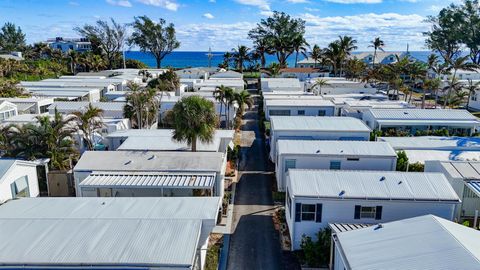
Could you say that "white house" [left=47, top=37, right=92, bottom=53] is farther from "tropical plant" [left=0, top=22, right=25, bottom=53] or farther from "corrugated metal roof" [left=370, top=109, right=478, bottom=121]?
"corrugated metal roof" [left=370, top=109, right=478, bottom=121]

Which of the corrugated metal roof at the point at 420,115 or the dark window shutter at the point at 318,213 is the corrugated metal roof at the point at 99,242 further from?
the corrugated metal roof at the point at 420,115

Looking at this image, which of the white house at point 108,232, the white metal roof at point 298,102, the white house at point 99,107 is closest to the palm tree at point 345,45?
the white metal roof at point 298,102

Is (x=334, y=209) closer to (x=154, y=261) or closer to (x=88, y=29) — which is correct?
(x=154, y=261)

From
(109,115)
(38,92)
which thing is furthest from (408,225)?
(38,92)

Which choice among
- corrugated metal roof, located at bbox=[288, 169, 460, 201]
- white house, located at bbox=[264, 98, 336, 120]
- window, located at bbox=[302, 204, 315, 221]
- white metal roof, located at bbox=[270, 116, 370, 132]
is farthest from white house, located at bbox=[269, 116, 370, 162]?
Answer: window, located at bbox=[302, 204, 315, 221]

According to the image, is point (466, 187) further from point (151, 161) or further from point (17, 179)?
point (17, 179)

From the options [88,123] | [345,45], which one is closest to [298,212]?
[88,123]
